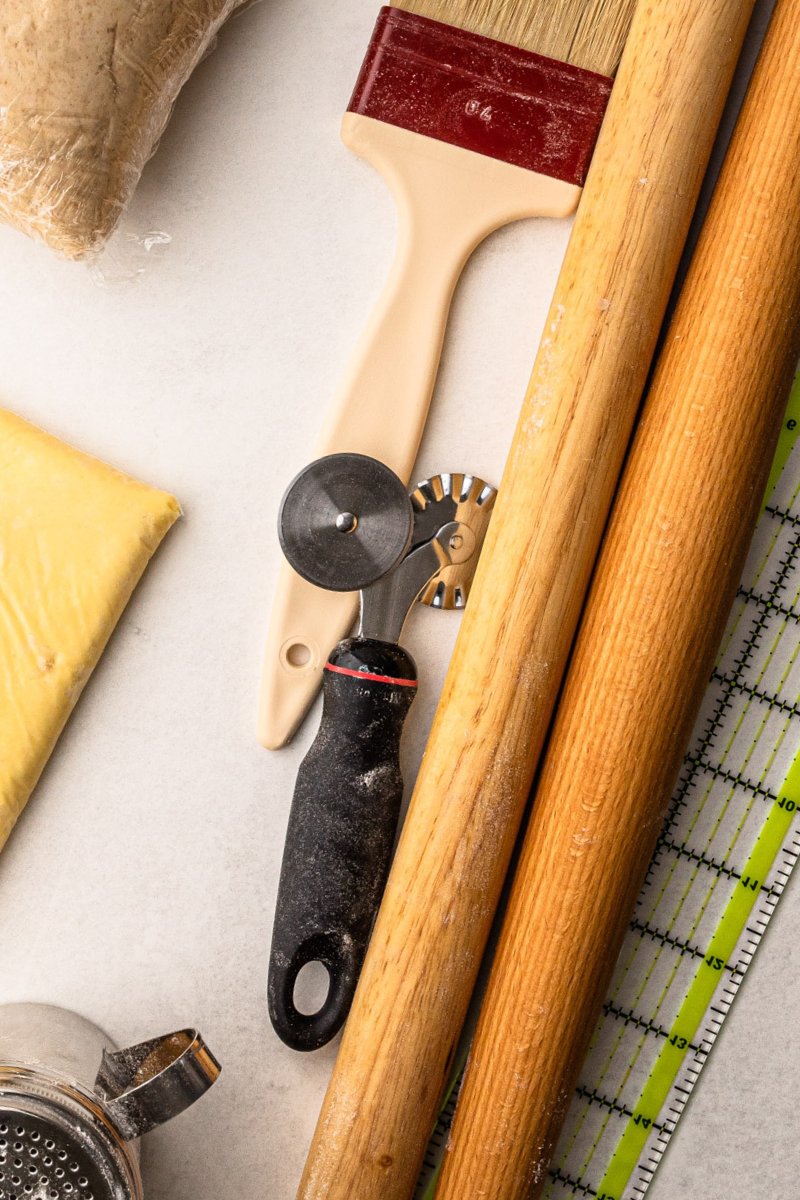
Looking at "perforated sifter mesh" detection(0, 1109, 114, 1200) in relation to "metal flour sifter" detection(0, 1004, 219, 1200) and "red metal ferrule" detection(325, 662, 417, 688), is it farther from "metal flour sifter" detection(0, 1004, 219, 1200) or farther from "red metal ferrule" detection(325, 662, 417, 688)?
"red metal ferrule" detection(325, 662, 417, 688)

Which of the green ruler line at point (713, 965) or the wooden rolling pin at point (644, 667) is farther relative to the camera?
the green ruler line at point (713, 965)

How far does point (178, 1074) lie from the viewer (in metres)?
0.54

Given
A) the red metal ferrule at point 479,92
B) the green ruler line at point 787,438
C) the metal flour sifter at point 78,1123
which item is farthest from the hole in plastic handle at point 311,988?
the red metal ferrule at point 479,92

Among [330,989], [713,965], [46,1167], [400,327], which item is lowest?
[46,1167]

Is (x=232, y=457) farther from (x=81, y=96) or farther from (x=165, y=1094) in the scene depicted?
(x=165, y=1094)

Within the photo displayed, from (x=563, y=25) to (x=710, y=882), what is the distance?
69 centimetres

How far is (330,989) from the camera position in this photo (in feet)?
2.20

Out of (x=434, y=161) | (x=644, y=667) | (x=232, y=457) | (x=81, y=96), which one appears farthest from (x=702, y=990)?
(x=81, y=96)

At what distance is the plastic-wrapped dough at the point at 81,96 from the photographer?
0.61 metres

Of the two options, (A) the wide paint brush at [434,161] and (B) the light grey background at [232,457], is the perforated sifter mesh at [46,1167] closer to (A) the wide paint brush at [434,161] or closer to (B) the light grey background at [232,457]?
(B) the light grey background at [232,457]

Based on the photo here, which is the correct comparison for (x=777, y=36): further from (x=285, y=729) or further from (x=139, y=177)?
(x=285, y=729)

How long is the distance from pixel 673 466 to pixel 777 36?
1.08 ft

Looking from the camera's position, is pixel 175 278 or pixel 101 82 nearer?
pixel 101 82

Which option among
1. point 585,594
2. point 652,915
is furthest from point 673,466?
point 652,915
